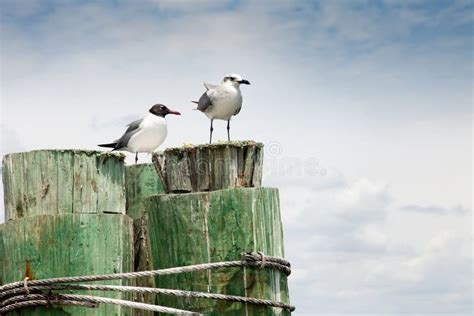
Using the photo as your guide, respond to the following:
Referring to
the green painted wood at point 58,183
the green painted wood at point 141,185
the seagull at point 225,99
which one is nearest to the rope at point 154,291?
the green painted wood at point 58,183

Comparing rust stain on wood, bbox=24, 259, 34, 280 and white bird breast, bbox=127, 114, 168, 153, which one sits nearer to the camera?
rust stain on wood, bbox=24, 259, 34, 280

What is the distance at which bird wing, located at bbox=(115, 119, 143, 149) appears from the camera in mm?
11445

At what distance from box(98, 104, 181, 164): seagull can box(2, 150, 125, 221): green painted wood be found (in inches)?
198

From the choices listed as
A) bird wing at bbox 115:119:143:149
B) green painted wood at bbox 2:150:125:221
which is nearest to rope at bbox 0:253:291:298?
green painted wood at bbox 2:150:125:221

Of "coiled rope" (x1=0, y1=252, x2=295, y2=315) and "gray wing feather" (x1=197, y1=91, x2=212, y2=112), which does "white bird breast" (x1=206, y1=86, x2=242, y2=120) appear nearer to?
"gray wing feather" (x1=197, y1=91, x2=212, y2=112)

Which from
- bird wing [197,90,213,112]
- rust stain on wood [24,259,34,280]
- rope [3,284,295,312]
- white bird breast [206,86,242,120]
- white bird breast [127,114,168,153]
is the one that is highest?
bird wing [197,90,213,112]

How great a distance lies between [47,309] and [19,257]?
1.36ft

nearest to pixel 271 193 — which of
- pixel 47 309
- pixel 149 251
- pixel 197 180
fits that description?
pixel 197 180

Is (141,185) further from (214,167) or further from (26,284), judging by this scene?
(26,284)

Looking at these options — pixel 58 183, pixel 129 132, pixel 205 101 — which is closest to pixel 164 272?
pixel 58 183

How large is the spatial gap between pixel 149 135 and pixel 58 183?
5417 millimetres

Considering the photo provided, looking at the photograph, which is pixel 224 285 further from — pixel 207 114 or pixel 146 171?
pixel 207 114

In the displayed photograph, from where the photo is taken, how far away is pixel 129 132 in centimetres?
1157

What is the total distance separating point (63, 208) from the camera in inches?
230
